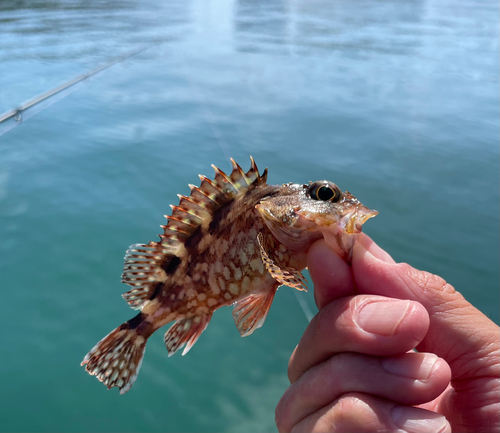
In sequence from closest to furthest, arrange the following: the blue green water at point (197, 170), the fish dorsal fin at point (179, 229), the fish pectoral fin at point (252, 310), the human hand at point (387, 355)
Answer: the human hand at point (387, 355)
the fish pectoral fin at point (252, 310)
the fish dorsal fin at point (179, 229)
the blue green water at point (197, 170)

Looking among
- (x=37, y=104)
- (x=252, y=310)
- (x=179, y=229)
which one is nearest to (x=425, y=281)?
(x=252, y=310)

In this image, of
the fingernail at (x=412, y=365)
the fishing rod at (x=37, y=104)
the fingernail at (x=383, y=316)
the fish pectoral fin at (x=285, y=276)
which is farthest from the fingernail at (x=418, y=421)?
the fishing rod at (x=37, y=104)

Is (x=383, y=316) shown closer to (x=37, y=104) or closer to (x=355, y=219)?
(x=355, y=219)

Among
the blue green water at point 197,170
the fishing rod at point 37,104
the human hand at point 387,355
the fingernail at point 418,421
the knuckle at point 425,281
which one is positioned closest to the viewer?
the fingernail at point 418,421

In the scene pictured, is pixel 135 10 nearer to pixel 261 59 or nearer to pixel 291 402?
pixel 261 59

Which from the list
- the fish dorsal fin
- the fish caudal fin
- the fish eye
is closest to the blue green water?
the fish caudal fin

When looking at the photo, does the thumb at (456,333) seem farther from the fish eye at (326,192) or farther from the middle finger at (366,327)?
the fish eye at (326,192)

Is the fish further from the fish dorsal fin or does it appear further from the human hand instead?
the human hand
